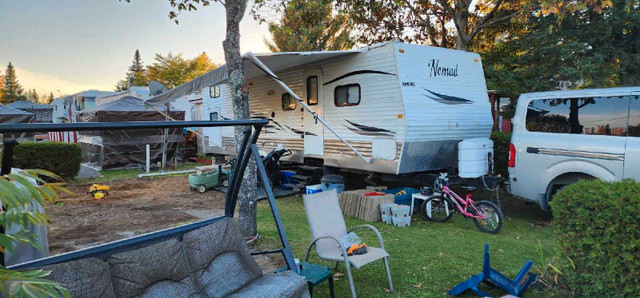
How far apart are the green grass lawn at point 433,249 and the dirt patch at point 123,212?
5.39ft

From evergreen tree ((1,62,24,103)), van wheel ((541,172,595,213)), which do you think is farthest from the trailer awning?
evergreen tree ((1,62,24,103))

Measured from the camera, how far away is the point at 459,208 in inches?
248

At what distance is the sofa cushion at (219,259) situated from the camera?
2.96 m

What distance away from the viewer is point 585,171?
567cm

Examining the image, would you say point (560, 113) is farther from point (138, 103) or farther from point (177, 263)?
point (138, 103)

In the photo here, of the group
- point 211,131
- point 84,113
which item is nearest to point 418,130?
point 211,131

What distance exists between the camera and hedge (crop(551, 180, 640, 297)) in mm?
2977

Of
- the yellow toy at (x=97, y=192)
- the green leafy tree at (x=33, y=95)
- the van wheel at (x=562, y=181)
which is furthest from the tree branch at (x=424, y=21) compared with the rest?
the green leafy tree at (x=33, y=95)

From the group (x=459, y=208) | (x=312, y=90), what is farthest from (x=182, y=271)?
(x=312, y=90)

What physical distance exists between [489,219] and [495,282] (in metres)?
2.49

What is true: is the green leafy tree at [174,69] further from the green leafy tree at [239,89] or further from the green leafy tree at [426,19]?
the green leafy tree at [239,89]

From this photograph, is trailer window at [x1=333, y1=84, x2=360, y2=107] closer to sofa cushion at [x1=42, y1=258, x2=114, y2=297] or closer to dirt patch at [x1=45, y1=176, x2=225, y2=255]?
dirt patch at [x1=45, y1=176, x2=225, y2=255]

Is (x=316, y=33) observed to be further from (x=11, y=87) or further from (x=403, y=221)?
(x=11, y=87)

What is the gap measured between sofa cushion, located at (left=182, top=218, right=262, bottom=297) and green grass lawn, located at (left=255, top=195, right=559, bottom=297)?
99cm
